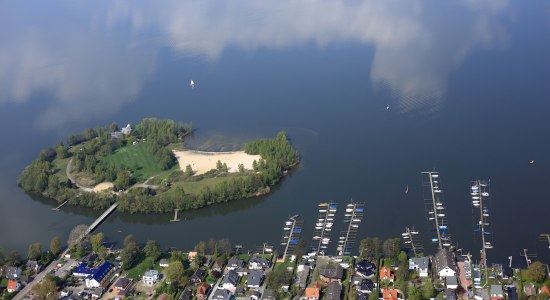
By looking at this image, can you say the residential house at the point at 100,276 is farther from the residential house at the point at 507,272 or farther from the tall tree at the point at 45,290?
the residential house at the point at 507,272

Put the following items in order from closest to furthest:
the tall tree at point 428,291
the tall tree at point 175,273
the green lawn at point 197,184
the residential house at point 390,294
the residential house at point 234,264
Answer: the tall tree at point 428,291, the residential house at point 390,294, the tall tree at point 175,273, the residential house at point 234,264, the green lawn at point 197,184

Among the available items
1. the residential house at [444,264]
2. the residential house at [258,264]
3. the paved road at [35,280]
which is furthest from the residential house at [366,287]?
the paved road at [35,280]

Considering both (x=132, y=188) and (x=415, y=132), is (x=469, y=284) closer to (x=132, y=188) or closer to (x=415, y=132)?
(x=415, y=132)

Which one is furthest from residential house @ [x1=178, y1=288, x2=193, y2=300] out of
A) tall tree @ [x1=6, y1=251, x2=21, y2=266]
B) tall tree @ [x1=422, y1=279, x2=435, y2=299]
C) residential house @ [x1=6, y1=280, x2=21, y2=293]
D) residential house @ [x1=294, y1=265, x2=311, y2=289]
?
tall tree @ [x1=422, y1=279, x2=435, y2=299]

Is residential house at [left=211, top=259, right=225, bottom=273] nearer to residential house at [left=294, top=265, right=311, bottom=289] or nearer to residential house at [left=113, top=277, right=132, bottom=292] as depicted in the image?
residential house at [left=294, top=265, right=311, bottom=289]

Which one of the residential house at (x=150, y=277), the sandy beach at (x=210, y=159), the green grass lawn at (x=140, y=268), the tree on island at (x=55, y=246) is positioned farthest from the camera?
the sandy beach at (x=210, y=159)

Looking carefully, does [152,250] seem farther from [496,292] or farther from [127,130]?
[127,130]

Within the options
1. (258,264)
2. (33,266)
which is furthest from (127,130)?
(258,264)
